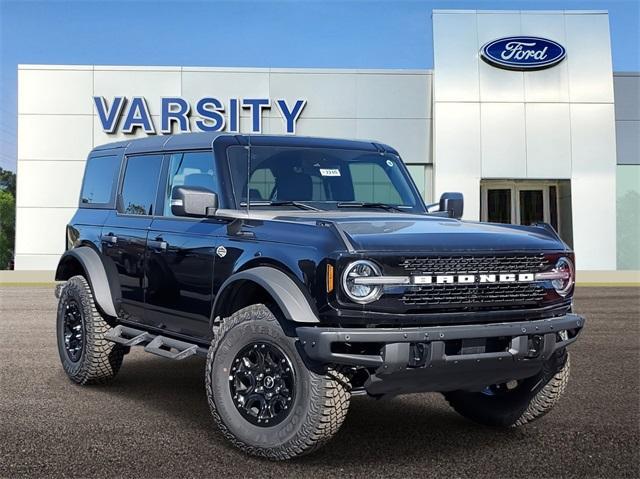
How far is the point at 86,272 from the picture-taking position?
7113 mm

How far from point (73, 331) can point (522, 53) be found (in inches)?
909

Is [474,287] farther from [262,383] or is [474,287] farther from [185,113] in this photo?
[185,113]

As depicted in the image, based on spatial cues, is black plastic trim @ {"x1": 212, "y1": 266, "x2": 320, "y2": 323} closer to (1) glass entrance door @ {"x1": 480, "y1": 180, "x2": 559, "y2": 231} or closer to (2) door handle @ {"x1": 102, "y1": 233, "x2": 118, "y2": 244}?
(2) door handle @ {"x1": 102, "y1": 233, "x2": 118, "y2": 244}

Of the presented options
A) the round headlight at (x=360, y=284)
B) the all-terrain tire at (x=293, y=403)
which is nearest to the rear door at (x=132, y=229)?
the all-terrain tire at (x=293, y=403)

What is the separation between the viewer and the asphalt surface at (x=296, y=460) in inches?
186

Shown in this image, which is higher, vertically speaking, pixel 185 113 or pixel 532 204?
pixel 185 113

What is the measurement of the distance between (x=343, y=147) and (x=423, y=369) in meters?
2.53

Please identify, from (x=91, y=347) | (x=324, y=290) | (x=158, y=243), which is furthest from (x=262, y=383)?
(x=91, y=347)

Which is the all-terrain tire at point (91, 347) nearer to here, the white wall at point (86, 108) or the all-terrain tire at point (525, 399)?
the all-terrain tire at point (525, 399)

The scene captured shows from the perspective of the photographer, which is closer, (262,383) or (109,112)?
(262,383)

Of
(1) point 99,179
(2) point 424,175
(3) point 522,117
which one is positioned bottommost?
(1) point 99,179

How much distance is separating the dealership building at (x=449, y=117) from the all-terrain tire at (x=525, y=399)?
71.1 feet

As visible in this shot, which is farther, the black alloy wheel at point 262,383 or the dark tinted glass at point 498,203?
the dark tinted glass at point 498,203

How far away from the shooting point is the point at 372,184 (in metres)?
6.75
